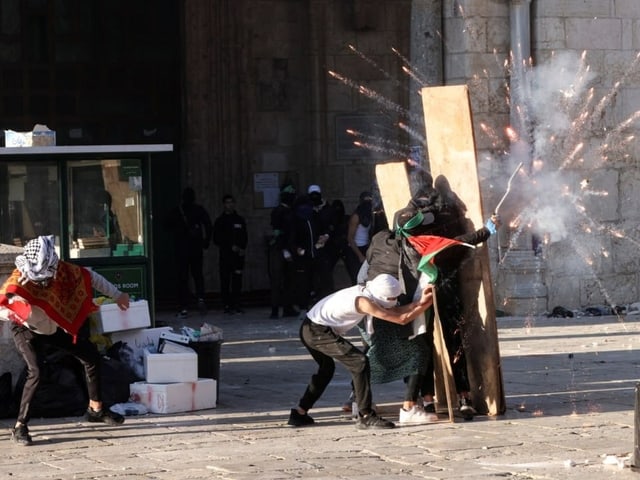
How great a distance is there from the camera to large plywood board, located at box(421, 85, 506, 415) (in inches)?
435

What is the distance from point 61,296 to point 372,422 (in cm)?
236

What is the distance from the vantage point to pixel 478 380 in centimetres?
1139

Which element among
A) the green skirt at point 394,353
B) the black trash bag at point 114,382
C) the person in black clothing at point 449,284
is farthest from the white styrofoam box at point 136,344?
the person in black clothing at point 449,284

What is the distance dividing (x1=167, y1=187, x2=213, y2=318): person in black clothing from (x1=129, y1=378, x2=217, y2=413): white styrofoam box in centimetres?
804

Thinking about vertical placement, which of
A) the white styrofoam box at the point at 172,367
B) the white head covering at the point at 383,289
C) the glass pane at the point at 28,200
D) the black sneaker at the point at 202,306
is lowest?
the black sneaker at the point at 202,306

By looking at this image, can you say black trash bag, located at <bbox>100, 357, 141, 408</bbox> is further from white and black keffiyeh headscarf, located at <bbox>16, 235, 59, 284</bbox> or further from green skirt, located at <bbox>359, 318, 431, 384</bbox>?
green skirt, located at <bbox>359, 318, 431, 384</bbox>

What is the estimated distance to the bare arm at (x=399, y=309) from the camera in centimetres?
1055

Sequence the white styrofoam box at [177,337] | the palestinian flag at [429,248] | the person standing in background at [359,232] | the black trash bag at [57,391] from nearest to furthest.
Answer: the palestinian flag at [429,248]
the black trash bag at [57,391]
the white styrofoam box at [177,337]
the person standing in background at [359,232]

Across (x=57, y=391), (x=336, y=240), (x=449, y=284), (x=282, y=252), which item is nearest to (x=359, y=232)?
(x=336, y=240)

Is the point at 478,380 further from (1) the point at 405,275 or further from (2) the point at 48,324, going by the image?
(2) the point at 48,324

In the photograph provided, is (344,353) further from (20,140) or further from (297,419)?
(20,140)

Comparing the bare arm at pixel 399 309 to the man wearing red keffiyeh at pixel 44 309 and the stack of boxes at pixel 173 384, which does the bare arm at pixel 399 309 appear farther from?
the man wearing red keffiyeh at pixel 44 309

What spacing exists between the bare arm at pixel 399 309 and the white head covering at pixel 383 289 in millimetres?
61

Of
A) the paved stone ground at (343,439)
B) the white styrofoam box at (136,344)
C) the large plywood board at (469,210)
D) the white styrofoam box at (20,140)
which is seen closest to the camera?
the paved stone ground at (343,439)
